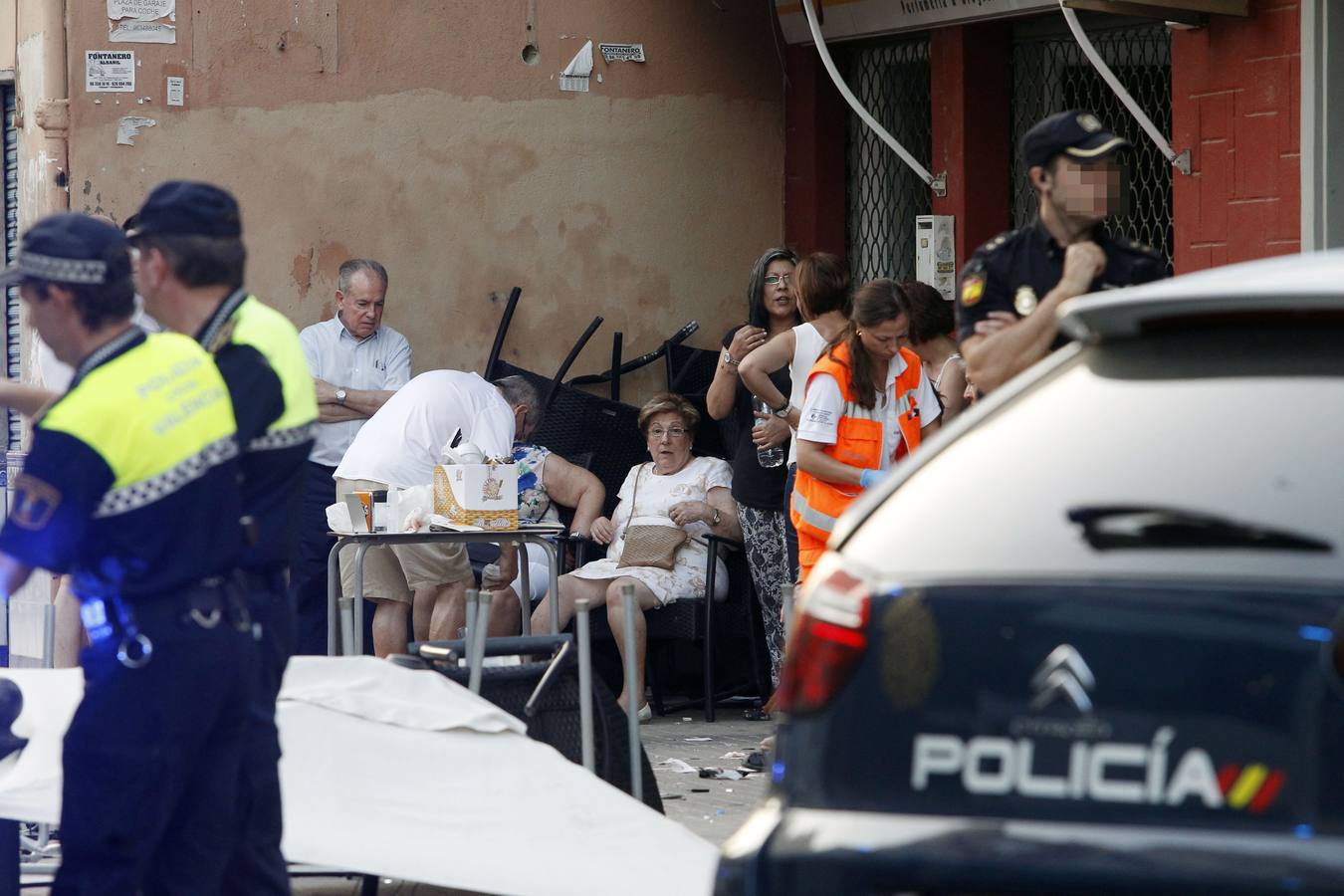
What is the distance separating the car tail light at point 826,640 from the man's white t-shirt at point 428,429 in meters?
5.32

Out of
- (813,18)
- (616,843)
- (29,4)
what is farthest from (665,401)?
(616,843)

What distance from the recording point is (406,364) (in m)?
9.49

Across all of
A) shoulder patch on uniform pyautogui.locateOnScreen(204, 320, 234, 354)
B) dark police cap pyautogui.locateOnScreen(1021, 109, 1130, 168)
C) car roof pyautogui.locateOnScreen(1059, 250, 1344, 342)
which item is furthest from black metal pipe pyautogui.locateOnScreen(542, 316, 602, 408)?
car roof pyautogui.locateOnScreen(1059, 250, 1344, 342)

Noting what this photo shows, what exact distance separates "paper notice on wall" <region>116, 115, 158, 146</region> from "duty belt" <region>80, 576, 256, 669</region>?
6131 mm

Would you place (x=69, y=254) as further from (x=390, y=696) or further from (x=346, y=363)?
(x=346, y=363)

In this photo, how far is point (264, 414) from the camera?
4.03 metres

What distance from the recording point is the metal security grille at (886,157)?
10.0 m

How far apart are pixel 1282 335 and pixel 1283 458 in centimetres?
22

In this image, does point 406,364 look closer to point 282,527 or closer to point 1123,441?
point 282,527

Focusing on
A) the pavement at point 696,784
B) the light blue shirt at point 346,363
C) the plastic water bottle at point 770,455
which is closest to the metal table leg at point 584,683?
the pavement at point 696,784

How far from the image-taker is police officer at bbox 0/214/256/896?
3.53 m

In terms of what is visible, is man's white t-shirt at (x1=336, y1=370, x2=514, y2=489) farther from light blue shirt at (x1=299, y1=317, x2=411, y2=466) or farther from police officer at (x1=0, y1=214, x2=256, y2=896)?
police officer at (x1=0, y1=214, x2=256, y2=896)

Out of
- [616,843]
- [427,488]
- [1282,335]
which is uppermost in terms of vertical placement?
[1282,335]

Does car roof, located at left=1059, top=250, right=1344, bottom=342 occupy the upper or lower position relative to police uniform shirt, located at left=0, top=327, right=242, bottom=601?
upper
